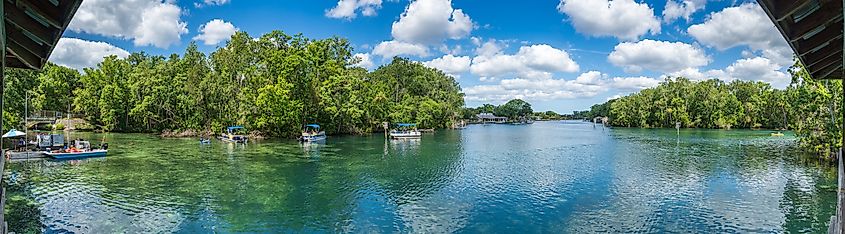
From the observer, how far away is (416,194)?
2217 centimetres

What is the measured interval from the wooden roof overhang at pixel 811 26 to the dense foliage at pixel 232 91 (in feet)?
169

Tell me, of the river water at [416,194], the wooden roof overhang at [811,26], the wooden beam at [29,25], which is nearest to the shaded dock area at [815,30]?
the wooden roof overhang at [811,26]

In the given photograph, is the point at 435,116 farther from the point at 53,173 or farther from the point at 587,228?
the point at 587,228

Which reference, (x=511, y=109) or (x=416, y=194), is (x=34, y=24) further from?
(x=511, y=109)

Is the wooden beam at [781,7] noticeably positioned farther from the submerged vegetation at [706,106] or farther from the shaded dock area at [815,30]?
the submerged vegetation at [706,106]

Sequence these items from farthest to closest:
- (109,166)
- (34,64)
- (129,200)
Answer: (109,166)
(129,200)
(34,64)

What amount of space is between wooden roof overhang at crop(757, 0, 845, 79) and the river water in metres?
7.97

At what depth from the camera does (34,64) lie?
1077cm

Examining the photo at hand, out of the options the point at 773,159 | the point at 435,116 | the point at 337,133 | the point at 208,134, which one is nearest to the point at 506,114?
the point at 435,116

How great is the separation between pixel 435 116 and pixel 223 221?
74.1 m

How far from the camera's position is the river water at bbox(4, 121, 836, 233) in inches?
656

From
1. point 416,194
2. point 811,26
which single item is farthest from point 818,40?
point 416,194

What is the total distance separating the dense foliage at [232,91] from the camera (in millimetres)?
57781

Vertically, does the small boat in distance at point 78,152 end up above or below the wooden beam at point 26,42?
below
